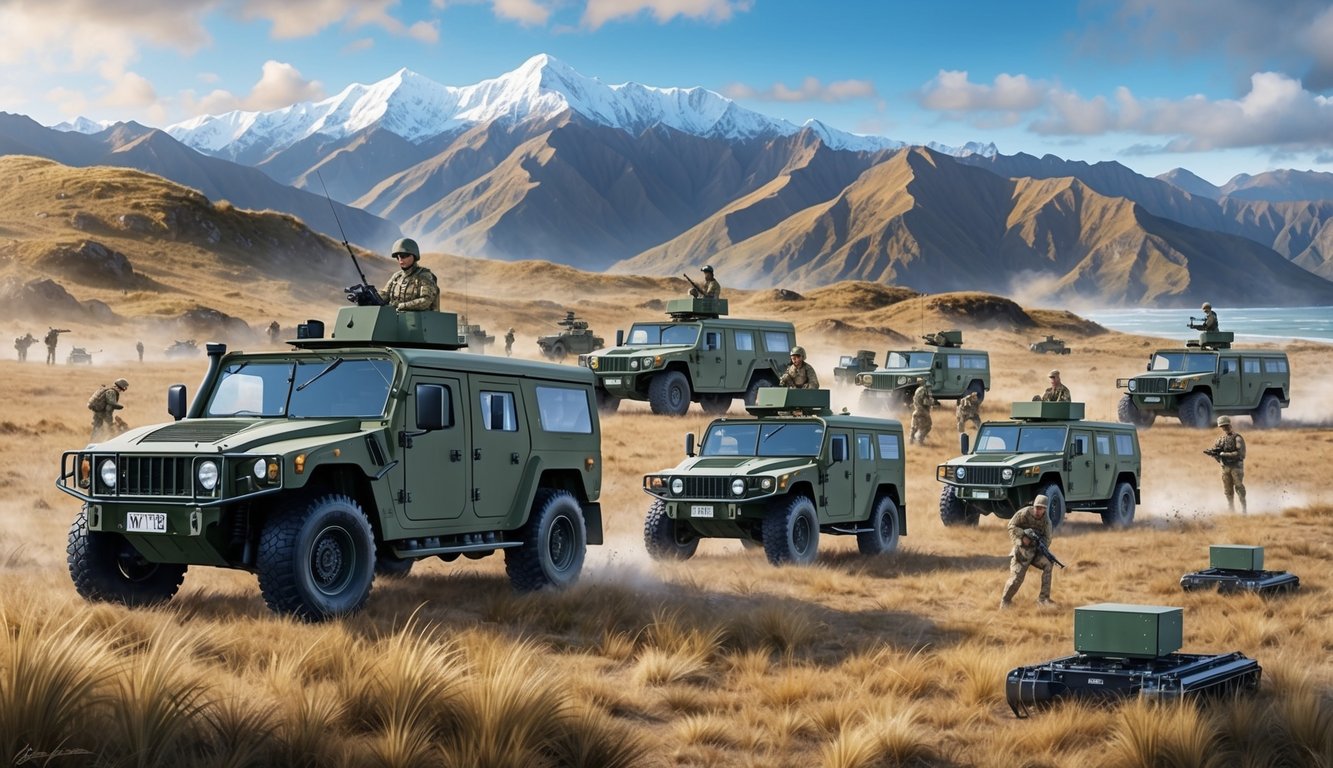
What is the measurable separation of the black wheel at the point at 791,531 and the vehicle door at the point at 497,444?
373cm

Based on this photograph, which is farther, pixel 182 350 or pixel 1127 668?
pixel 182 350

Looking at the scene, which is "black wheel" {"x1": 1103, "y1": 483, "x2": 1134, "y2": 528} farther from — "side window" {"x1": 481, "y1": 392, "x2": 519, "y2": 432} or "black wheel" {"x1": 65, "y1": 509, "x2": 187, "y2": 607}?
"black wheel" {"x1": 65, "y1": 509, "x2": 187, "y2": 607}

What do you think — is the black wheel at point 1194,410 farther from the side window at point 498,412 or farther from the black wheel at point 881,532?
the side window at point 498,412

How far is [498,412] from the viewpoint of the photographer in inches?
498

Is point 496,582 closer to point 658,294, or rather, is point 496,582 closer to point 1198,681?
point 1198,681

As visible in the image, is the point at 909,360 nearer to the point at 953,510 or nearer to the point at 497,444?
the point at 953,510

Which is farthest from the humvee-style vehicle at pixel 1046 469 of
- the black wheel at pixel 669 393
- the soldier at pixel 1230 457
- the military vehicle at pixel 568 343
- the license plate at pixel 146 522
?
the military vehicle at pixel 568 343

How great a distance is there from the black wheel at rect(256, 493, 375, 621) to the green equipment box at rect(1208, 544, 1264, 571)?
866 cm

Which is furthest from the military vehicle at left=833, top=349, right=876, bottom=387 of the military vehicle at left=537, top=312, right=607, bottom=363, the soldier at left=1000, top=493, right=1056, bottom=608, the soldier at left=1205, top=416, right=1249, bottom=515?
the soldier at left=1000, top=493, right=1056, bottom=608

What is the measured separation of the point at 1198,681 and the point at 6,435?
21.0 metres

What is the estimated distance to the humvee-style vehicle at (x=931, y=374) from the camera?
36.8 meters

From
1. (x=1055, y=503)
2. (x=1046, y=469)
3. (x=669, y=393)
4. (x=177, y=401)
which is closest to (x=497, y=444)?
(x=177, y=401)

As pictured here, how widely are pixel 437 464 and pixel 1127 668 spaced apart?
5352 millimetres

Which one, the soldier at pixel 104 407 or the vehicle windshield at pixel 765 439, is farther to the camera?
the soldier at pixel 104 407
